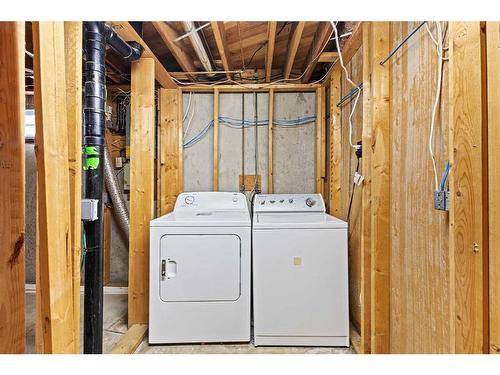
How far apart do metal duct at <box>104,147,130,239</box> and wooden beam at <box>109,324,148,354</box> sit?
1.06 metres

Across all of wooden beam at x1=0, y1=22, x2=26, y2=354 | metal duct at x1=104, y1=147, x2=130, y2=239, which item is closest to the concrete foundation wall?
metal duct at x1=104, y1=147, x2=130, y2=239

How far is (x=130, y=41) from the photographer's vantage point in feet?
6.65

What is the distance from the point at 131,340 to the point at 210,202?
1244 millimetres

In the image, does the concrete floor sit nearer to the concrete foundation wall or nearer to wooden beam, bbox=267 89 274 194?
the concrete foundation wall

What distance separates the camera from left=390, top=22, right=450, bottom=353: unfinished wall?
1175mm

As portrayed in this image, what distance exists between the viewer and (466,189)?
1008 millimetres

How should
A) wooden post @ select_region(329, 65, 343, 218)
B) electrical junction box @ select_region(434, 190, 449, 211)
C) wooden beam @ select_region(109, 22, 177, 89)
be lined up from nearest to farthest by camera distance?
electrical junction box @ select_region(434, 190, 449, 211) → wooden beam @ select_region(109, 22, 177, 89) → wooden post @ select_region(329, 65, 343, 218)

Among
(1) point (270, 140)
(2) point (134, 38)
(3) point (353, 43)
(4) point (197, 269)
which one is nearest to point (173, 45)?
(2) point (134, 38)

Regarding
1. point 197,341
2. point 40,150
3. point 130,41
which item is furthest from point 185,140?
point 40,150

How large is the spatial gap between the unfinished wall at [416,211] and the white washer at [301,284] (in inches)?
17.4

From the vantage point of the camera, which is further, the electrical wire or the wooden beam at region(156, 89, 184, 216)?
the wooden beam at region(156, 89, 184, 216)

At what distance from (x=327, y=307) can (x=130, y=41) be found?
2294 mm

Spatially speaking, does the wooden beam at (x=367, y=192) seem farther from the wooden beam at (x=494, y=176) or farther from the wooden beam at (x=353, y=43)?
the wooden beam at (x=494, y=176)
